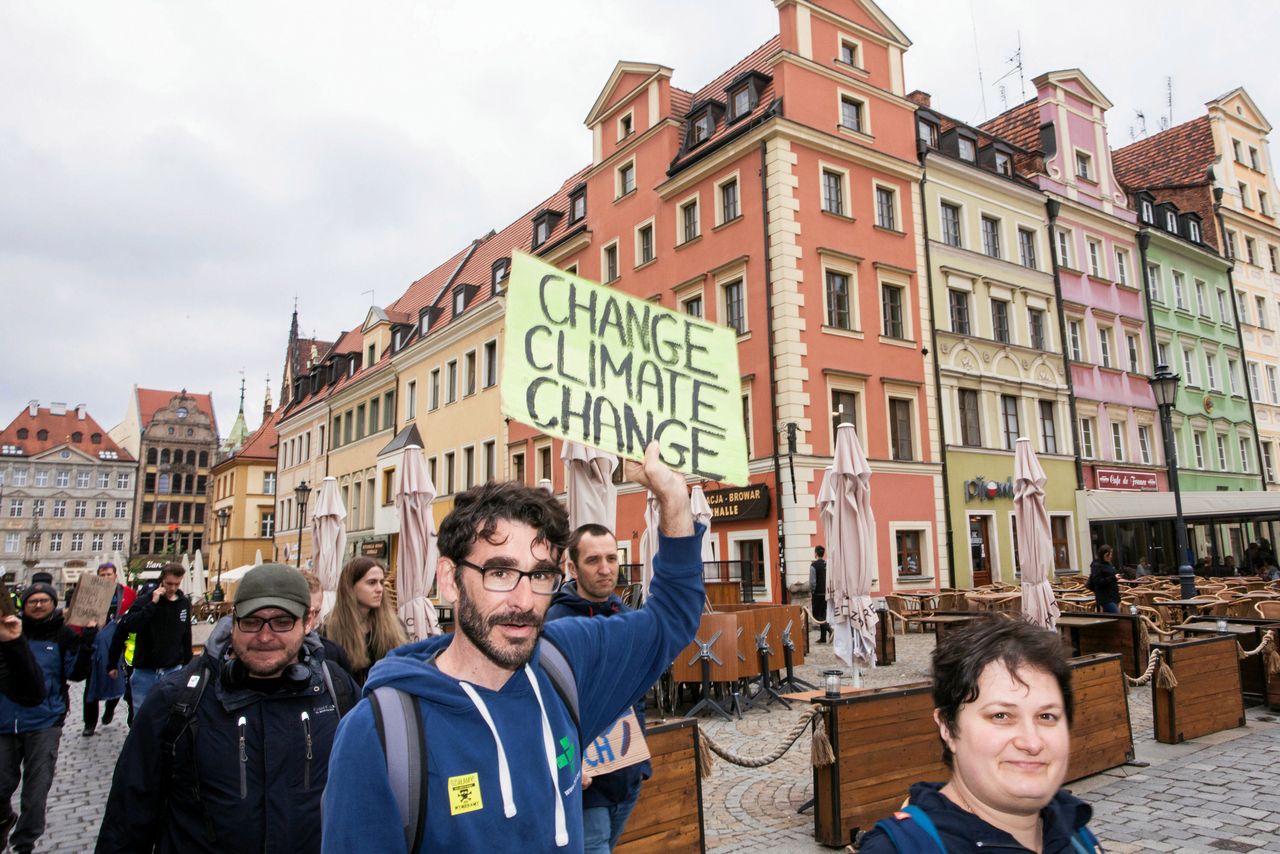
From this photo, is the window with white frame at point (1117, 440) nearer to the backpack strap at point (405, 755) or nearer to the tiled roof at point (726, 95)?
the tiled roof at point (726, 95)

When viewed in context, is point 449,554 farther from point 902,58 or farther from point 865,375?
point 902,58

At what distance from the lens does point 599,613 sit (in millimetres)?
3721

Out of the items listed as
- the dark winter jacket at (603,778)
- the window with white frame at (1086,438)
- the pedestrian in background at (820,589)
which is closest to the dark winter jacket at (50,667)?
the dark winter jacket at (603,778)

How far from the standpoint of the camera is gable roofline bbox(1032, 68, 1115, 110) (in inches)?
1128

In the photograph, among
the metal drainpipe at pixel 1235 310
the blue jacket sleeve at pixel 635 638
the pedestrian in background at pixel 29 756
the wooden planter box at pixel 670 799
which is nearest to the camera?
the blue jacket sleeve at pixel 635 638

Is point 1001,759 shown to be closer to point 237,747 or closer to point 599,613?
point 599,613

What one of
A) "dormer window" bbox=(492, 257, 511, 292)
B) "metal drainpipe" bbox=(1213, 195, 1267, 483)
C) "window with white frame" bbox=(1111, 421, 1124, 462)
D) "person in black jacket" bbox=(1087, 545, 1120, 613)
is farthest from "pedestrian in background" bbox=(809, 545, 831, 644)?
"metal drainpipe" bbox=(1213, 195, 1267, 483)

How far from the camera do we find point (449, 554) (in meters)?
1.86

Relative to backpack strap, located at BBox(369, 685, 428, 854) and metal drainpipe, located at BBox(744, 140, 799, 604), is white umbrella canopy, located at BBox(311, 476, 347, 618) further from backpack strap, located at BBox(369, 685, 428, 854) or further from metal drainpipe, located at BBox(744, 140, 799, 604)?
backpack strap, located at BBox(369, 685, 428, 854)

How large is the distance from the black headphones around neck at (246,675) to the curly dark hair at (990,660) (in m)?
2.20

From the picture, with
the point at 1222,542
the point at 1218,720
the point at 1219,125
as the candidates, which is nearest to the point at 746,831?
the point at 1218,720

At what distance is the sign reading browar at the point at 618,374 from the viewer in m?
2.58

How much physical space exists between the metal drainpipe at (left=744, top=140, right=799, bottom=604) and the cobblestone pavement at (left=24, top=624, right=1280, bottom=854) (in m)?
9.54

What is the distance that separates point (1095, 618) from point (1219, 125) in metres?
35.8
